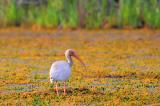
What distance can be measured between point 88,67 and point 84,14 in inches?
284

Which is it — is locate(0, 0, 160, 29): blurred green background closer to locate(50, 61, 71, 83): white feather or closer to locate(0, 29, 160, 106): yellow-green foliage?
locate(0, 29, 160, 106): yellow-green foliage

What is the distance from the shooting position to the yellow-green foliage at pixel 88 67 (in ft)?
29.5

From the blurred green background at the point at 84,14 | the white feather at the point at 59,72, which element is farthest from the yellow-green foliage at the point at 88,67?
the blurred green background at the point at 84,14

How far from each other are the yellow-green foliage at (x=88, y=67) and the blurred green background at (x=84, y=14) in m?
0.65

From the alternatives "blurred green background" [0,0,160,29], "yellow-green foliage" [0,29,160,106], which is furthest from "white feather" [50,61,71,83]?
"blurred green background" [0,0,160,29]

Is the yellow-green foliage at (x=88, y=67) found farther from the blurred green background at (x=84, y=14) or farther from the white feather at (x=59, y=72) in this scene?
the blurred green background at (x=84, y=14)

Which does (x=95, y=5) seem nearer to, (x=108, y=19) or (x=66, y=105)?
(x=108, y=19)

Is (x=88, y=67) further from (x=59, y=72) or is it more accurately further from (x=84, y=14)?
(x=84, y=14)

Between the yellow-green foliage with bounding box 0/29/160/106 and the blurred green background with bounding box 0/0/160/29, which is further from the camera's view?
the blurred green background with bounding box 0/0/160/29

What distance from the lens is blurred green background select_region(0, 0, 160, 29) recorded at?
61.9 feet

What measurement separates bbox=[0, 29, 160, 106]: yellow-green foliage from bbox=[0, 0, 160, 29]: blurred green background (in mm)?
648

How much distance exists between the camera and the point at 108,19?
768 inches

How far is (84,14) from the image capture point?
19.4 metres

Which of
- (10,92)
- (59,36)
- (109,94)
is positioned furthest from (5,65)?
(59,36)
